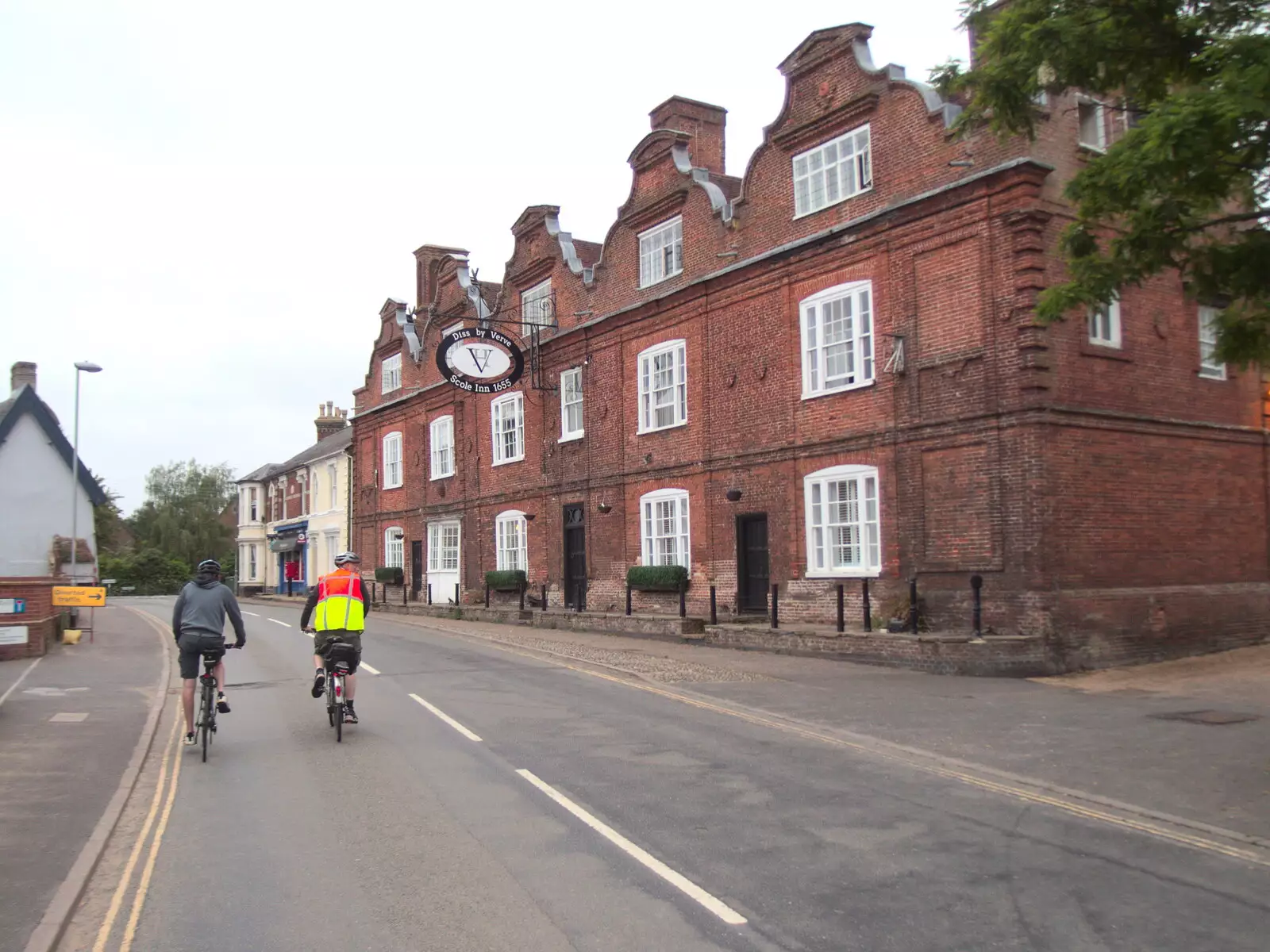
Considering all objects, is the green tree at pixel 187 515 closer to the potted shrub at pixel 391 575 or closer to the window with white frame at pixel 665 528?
the potted shrub at pixel 391 575

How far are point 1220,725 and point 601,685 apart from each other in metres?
7.57

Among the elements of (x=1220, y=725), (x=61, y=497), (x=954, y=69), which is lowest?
(x=1220, y=725)

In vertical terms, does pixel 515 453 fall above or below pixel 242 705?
above

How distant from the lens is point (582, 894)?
5.84 metres

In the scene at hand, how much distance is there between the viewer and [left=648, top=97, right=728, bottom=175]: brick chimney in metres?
26.2

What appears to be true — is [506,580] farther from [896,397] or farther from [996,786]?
[996,786]

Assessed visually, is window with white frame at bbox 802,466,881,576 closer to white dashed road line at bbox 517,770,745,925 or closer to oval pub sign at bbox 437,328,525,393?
oval pub sign at bbox 437,328,525,393

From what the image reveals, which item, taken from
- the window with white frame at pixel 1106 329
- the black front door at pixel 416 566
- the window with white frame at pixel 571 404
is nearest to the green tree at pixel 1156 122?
the window with white frame at pixel 1106 329

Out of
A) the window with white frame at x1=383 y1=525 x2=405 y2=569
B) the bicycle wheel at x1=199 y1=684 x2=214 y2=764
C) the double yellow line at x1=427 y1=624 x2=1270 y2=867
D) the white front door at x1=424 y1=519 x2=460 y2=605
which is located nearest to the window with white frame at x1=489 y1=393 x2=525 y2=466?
the white front door at x1=424 y1=519 x2=460 y2=605

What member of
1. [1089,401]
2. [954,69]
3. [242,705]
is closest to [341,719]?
[242,705]

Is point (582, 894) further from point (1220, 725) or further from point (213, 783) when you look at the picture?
point (1220, 725)

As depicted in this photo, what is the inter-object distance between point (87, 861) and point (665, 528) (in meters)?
18.7

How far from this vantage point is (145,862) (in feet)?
21.8

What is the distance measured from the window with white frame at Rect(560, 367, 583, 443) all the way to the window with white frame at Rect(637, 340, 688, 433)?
9.84 feet
